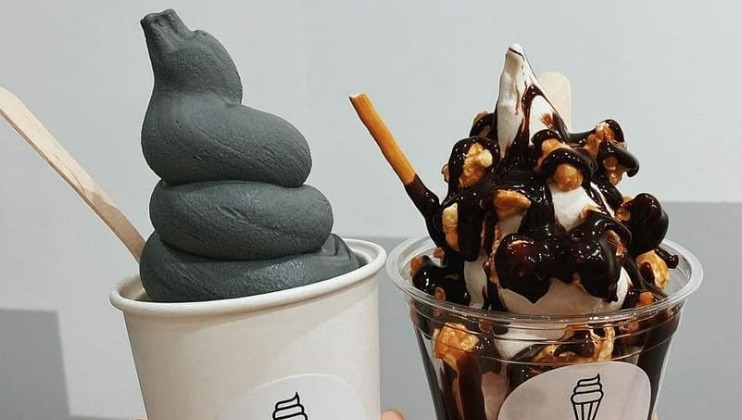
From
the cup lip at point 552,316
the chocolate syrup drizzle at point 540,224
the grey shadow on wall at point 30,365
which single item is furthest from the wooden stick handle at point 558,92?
the grey shadow on wall at point 30,365

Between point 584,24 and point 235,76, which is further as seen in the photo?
point 584,24

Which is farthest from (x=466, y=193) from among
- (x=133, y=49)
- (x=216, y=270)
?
(x=133, y=49)

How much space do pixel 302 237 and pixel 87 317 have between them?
0.54 m

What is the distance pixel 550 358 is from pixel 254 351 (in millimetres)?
209

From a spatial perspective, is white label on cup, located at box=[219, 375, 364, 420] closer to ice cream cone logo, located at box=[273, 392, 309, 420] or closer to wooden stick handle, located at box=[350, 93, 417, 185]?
ice cream cone logo, located at box=[273, 392, 309, 420]

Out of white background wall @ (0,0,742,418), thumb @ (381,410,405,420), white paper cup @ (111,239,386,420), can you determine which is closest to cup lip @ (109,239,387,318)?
white paper cup @ (111,239,386,420)

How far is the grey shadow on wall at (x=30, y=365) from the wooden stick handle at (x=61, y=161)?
420 mm

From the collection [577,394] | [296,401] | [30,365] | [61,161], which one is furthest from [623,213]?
[30,365]

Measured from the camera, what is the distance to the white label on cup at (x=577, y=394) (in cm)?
53

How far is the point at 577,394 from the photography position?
533mm

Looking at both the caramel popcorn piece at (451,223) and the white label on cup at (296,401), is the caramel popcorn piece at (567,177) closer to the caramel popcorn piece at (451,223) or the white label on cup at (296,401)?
the caramel popcorn piece at (451,223)

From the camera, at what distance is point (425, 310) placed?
1.90 feet

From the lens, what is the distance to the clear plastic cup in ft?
1.70

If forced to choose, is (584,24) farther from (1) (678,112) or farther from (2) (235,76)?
(2) (235,76)
